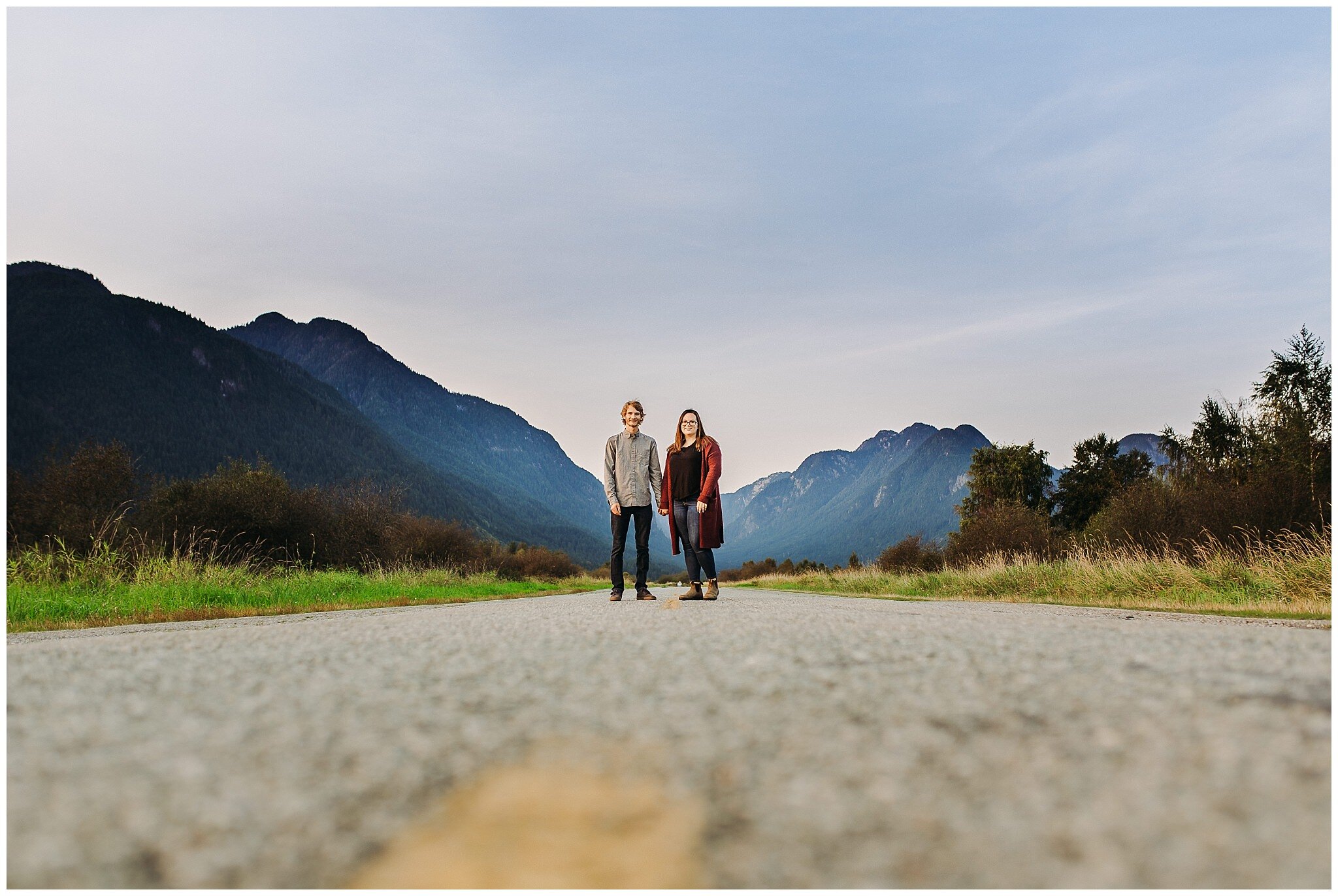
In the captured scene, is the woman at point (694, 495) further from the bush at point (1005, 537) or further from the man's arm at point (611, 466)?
the bush at point (1005, 537)

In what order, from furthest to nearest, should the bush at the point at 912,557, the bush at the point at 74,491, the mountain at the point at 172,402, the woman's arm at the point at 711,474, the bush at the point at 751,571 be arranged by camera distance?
the mountain at the point at 172,402, the bush at the point at 751,571, the bush at the point at 912,557, the bush at the point at 74,491, the woman's arm at the point at 711,474

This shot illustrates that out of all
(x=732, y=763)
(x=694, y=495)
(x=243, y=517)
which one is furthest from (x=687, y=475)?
(x=243, y=517)

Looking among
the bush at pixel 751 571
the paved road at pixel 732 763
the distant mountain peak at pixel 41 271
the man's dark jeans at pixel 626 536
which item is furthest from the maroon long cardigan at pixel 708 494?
the distant mountain peak at pixel 41 271

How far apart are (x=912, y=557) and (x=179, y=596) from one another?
98.0 ft

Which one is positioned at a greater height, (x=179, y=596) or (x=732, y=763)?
(x=732, y=763)

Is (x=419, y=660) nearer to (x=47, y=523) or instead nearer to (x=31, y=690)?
(x=31, y=690)

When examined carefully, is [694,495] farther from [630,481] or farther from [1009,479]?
[1009,479]

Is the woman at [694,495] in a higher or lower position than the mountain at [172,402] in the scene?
lower

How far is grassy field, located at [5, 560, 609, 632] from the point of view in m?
8.68

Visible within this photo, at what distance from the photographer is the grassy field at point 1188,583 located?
9.80 meters

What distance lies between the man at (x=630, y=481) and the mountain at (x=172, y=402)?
92.0 metres

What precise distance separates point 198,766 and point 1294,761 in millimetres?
2260

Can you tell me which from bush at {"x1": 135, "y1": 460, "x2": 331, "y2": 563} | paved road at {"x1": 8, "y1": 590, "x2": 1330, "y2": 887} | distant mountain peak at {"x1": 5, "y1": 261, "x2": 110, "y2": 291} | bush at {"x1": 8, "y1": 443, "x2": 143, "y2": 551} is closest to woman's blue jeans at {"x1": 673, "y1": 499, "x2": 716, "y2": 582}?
paved road at {"x1": 8, "y1": 590, "x2": 1330, "y2": 887}

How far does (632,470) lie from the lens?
948 cm
